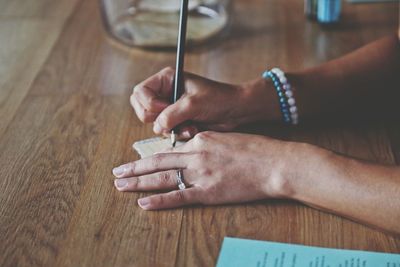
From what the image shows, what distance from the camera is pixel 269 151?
104 centimetres

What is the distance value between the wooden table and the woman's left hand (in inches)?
0.8

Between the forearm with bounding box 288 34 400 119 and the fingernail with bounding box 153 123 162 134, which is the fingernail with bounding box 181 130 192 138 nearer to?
the fingernail with bounding box 153 123 162 134

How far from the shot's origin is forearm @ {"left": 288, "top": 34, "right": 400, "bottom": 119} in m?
1.26

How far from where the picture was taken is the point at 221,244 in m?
0.97

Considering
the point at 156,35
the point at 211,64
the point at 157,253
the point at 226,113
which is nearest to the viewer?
the point at 157,253

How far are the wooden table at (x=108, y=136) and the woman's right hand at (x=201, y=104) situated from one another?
5 centimetres

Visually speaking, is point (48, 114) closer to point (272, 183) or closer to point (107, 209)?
point (107, 209)

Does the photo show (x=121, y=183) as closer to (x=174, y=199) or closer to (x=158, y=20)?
(x=174, y=199)

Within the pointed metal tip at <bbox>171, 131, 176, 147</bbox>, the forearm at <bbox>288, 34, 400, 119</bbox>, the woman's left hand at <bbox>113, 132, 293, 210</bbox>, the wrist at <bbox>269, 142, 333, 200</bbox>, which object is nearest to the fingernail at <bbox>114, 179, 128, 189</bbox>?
the woman's left hand at <bbox>113, 132, 293, 210</bbox>

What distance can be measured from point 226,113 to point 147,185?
22 centimetres

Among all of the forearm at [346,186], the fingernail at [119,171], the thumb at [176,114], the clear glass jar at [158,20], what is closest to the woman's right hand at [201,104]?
the thumb at [176,114]

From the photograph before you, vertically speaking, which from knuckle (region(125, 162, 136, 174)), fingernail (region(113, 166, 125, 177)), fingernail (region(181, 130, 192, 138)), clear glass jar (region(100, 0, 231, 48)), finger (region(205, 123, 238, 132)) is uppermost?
knuckle (region(125, 162, 136, 174))

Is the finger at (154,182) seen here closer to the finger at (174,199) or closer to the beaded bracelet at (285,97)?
the finger at (174,199)

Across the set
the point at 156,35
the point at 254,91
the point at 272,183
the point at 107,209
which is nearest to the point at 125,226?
the point at 107,209
